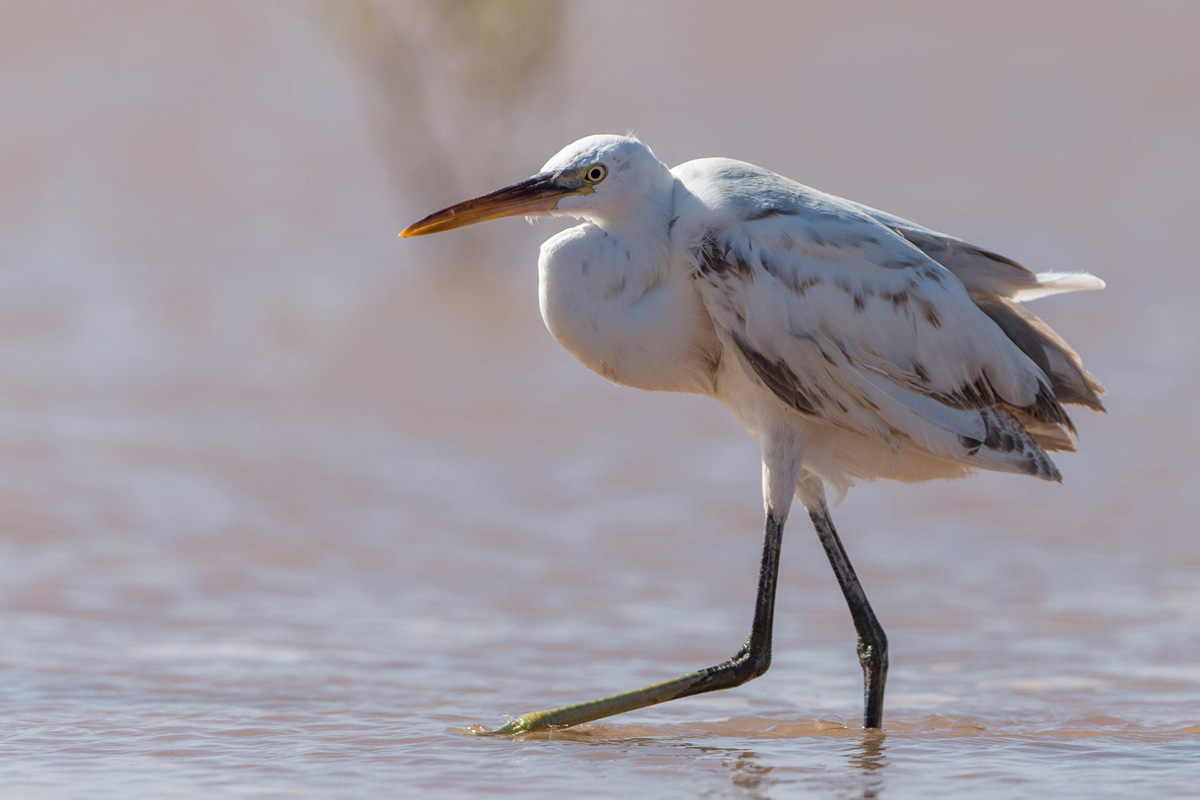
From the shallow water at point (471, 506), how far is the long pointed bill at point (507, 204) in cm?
181

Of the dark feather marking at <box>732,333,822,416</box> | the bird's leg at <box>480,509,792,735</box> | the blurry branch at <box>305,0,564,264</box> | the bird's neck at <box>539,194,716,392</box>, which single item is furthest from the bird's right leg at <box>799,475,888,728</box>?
the blurry branch at <box>305,0,564,264</box>

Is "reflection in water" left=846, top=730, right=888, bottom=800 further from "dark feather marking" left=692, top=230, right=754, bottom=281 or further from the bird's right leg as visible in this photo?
"dark feather marking" left=692, top=230, right=754, bottom=281

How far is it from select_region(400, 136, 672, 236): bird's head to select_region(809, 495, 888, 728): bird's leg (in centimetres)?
142

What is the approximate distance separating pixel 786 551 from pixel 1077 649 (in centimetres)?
207

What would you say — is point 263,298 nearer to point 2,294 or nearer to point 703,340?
point 2,294

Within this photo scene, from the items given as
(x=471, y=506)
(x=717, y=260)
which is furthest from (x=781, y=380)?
(x=471, y=506)

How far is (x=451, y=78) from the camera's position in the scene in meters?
16.5

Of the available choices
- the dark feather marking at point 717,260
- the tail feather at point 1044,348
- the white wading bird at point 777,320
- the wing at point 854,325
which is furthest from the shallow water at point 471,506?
the dark feather marking at point 717,260

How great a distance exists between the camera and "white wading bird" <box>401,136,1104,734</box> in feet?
16.4

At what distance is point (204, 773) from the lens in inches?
190

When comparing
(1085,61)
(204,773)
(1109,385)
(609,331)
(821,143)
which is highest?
(1085,61)

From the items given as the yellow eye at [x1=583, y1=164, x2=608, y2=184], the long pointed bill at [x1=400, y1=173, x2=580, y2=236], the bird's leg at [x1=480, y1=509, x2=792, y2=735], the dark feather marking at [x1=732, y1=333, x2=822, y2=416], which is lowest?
the bird's leg at [x1=480, y1=509, x2=792, y2=735]

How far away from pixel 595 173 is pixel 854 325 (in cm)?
103

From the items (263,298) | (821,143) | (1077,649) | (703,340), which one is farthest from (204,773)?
(821,143)
